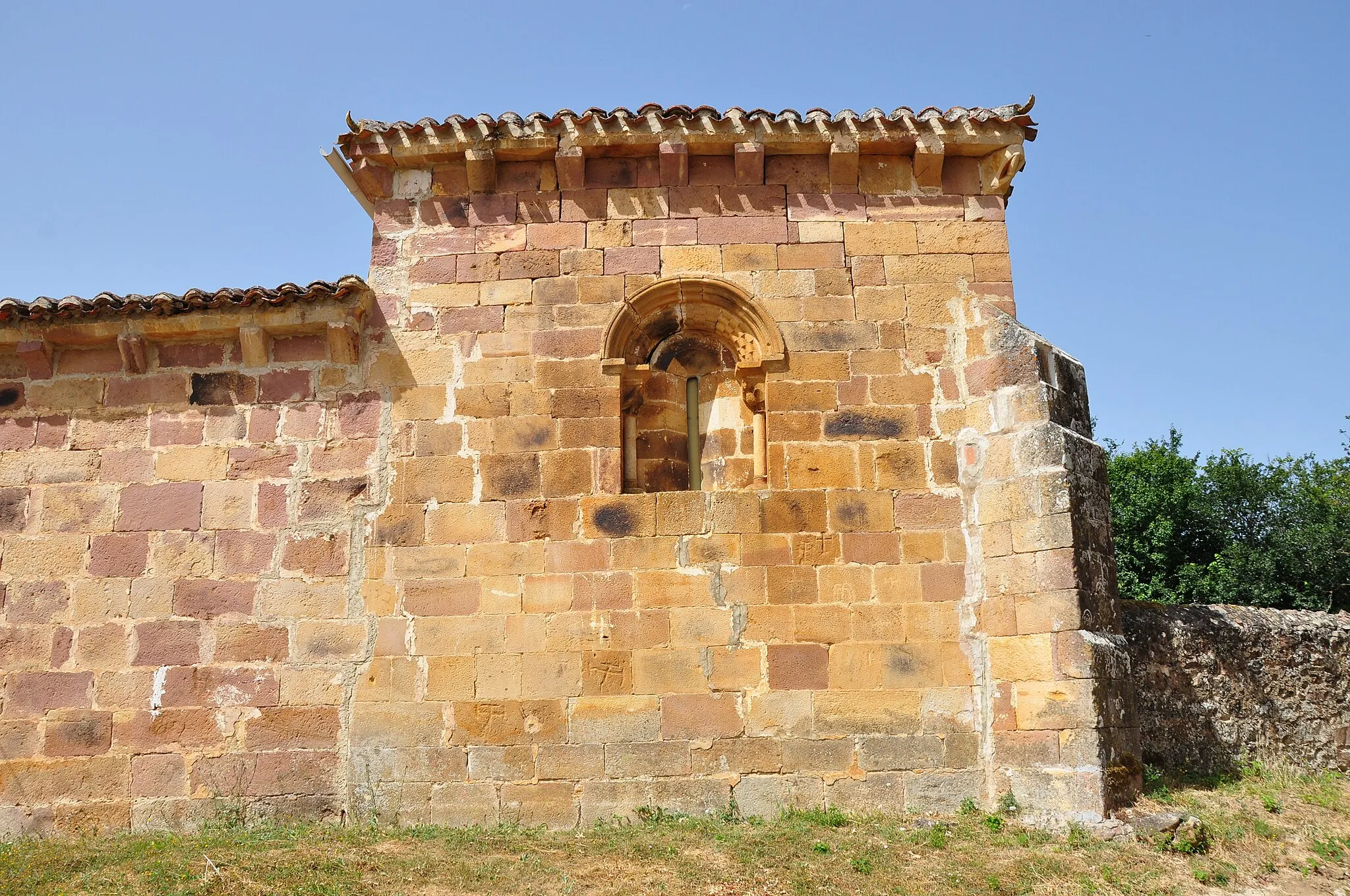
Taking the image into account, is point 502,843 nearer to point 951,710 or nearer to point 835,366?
point 951,710

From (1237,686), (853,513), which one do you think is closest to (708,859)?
(853,513)

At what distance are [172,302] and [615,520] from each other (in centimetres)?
394

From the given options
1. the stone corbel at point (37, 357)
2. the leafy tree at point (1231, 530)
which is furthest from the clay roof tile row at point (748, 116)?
the leafy tree at point (1231, 530)

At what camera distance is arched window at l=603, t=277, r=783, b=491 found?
793cm

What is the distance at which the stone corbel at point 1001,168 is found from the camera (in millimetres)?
8039

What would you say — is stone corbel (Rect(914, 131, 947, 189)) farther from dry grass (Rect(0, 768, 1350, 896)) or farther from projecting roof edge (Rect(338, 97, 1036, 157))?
dry grass (Rect(0, 768, 1350, 896))

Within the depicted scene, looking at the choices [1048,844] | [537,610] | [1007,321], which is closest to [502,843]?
[537,610]

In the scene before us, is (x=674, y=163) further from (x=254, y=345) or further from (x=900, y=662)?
(x=900, y=662)

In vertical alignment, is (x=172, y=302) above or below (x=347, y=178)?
below

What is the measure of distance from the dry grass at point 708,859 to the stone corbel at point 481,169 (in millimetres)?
5051

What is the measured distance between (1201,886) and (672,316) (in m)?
5.37

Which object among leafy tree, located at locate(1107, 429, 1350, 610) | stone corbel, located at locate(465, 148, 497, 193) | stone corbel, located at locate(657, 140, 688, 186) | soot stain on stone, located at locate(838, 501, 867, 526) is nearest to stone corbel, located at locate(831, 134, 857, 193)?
stone corbel, located at locate(657, 140, 688, 186)

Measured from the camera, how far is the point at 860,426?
772 centimetres

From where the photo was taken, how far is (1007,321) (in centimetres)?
765
